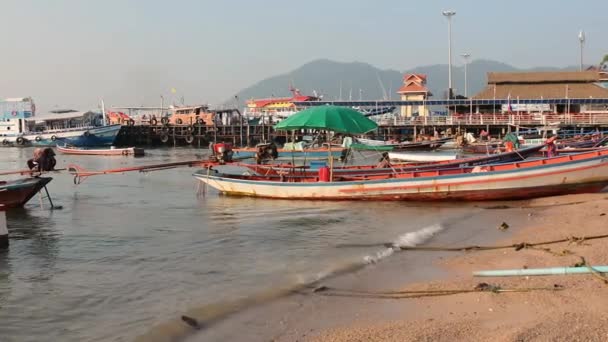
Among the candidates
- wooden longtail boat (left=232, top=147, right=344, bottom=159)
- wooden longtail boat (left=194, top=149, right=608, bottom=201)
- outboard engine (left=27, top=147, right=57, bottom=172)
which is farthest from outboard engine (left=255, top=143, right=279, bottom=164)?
wooden longtail boat (left=232, top=147, right=344, bottom=159)

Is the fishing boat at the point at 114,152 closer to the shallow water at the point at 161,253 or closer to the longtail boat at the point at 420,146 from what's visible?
the longtail boat at the point at 420,146

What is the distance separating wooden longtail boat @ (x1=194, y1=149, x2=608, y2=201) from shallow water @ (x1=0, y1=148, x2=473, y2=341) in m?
0.38

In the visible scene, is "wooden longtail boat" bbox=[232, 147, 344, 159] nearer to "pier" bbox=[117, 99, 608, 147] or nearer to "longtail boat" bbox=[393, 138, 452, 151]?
"longtail boat" bbox=[393, 138, 452, 151]

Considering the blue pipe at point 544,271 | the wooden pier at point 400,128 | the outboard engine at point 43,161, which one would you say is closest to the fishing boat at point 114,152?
the wooden pier at point 400,128

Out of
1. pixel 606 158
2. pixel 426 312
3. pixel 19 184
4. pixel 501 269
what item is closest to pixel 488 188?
pixel 606 158

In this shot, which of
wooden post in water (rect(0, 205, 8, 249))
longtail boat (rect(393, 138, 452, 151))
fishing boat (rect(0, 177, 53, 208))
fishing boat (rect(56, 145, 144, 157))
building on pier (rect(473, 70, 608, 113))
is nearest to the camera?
wooden post in water (rect(0, 205, 8, 249))

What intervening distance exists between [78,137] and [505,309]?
52.6 metres

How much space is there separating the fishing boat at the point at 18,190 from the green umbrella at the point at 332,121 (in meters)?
6.57

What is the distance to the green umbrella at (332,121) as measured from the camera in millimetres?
15578

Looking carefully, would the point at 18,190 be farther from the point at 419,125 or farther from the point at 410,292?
the point at 419,125

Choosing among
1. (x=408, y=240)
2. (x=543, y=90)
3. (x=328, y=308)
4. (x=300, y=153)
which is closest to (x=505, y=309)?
(x=328, y=308)

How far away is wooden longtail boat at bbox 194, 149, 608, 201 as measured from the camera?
14672 millimetres

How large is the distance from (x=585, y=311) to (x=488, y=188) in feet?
33.1

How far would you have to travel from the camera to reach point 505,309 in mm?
5750
